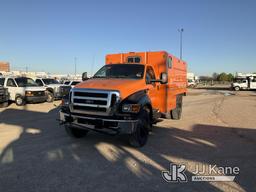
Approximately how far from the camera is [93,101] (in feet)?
19.5

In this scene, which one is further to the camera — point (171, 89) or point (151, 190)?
point (171, 89)

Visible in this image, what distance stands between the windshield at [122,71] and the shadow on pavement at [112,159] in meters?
1.91

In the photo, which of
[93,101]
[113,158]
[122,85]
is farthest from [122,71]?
[113,158]

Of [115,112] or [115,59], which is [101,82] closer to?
[115,112]

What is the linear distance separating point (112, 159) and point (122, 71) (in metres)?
3.03

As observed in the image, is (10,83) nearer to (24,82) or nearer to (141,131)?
(24,82)

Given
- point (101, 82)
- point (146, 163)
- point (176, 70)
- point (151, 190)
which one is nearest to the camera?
point (151, 190)

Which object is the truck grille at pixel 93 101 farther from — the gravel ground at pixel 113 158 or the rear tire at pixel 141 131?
the gravel ground at pixel 113 158

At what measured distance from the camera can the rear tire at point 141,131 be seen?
19.7ft

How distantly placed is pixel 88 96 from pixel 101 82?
70 centimetres

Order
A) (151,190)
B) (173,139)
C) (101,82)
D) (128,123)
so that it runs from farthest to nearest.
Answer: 1. (173,139)
2. (101,82)
3. (128,123)
4. (151,190)

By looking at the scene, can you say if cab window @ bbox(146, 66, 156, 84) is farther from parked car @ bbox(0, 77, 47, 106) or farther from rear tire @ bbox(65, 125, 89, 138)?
parked car @ bbox(0, 77, 47, 106)

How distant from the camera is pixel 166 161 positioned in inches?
207

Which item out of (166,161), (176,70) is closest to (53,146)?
(166,161)
